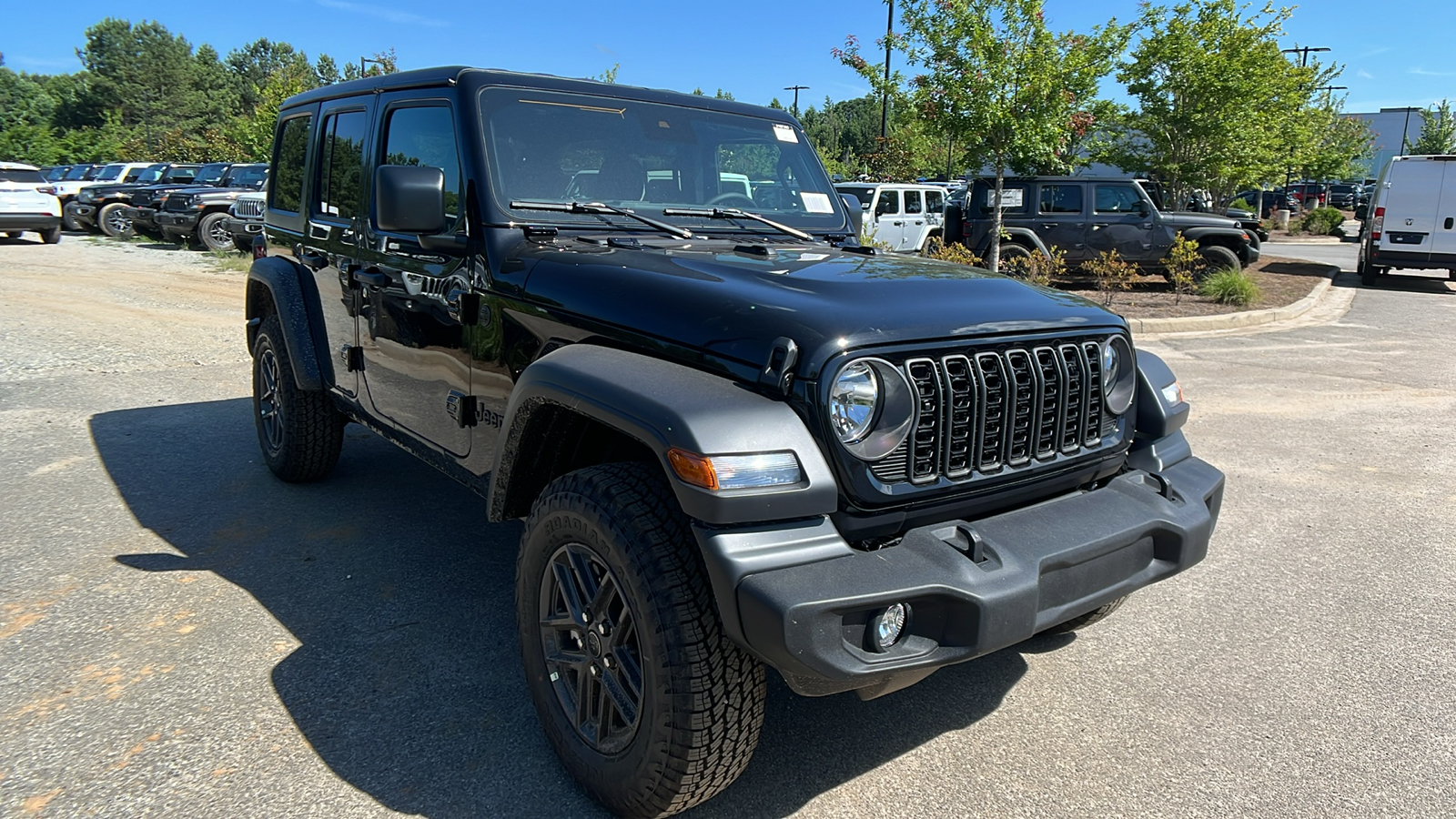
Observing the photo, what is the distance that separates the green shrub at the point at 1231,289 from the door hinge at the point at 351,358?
501 inches

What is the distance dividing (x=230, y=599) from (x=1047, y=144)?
1303 centimetres

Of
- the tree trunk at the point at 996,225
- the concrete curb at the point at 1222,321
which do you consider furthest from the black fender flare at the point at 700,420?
the tree trunk at the point at 996,225

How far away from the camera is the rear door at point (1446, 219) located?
630 inches

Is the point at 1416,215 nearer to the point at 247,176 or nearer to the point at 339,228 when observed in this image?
the point at 339,228

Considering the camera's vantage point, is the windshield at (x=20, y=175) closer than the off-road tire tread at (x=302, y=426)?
No

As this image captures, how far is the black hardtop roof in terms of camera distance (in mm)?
3475

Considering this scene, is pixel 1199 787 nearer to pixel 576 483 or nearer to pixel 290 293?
pixel 576 483

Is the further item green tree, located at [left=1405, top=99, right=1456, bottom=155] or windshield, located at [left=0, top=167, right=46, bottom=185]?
green tree, located at [left=1405, top=99, right=1456, bottom=155]

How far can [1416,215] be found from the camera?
1638 centimetres

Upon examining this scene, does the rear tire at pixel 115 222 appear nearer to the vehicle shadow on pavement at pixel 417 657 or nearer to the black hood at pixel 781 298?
the vehicle shadow on pavement at pixel 417 657

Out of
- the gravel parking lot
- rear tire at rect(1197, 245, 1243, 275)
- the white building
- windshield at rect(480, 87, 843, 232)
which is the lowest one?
the gravel parking lot

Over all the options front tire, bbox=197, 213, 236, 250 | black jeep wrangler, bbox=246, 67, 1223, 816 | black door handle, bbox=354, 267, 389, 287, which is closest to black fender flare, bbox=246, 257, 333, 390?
black door handle, bbox=354, 267, 389, 287

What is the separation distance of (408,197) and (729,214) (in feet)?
4.08

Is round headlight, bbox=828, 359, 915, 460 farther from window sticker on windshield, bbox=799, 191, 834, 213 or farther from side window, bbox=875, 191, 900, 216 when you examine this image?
side window, bbox=875, 191, 900, 216
